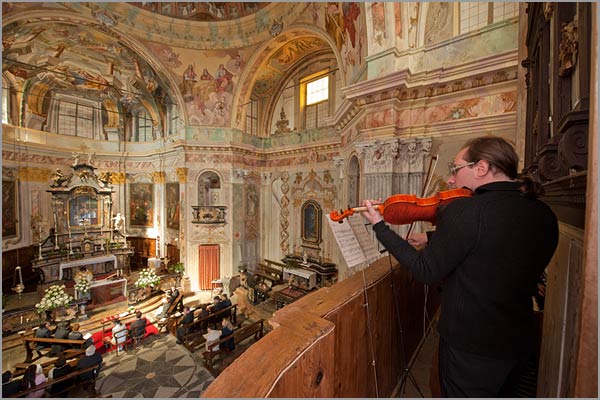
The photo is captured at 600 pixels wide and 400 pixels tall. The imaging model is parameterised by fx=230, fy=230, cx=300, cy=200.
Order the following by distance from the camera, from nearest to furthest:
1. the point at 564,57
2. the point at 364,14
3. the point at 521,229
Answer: the point at 521,229, the point at 564,57, the point at 364,14

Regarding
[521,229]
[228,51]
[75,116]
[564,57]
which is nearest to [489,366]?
[521,229]

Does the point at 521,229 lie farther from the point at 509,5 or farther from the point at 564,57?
the point at 509,5

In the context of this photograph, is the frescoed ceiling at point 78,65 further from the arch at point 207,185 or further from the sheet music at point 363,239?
the sheet music at point 363,239

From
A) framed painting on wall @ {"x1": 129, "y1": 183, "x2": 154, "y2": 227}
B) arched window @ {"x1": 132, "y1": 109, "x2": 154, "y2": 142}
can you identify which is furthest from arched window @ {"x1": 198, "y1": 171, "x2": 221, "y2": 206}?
arched window @ {"x1": 132, "y1": 109, "x2": 154, "y2": 142}

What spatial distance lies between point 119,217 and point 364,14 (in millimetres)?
14123

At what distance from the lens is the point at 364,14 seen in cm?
477

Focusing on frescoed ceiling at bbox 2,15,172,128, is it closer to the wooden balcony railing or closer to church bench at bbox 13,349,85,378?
the wooden balcony railing

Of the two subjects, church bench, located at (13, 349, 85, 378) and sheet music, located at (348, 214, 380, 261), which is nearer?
sheet music, located at (348, 214, 380, 261)

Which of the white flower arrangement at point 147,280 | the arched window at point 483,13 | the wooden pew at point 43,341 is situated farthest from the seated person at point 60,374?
the arched window at point 483,13

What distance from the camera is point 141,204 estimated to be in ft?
44.6

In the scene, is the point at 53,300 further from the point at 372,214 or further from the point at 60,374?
the point at 372,214

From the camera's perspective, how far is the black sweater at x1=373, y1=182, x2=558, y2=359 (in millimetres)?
1062

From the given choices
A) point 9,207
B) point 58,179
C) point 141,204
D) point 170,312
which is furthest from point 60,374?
point 141,204

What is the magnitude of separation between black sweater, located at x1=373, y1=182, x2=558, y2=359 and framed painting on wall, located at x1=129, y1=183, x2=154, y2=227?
1542cm
